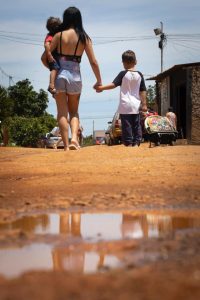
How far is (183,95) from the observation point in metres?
23.8

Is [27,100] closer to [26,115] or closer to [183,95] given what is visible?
[26,115]

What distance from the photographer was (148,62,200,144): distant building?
19391 millimetres

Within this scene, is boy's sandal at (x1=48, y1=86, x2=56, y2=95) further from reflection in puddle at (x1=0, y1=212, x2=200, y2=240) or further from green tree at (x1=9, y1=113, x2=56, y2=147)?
green tree at (x1=9, y1=113, x2=56, y2=147)

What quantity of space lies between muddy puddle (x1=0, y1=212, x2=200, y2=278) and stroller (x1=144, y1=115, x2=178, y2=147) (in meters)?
9.56

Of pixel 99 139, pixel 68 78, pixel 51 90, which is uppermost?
pixel 68 78

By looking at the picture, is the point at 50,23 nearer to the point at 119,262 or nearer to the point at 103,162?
the point at 103,162

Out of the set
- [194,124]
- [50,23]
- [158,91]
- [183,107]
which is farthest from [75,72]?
[158,91]

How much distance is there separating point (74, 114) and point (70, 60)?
82 centimetres

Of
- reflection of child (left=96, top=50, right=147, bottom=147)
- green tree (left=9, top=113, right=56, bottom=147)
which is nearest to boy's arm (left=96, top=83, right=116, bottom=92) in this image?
reflection of child (left=96, top=50, right=147, bottom=147)

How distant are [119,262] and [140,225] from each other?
807 millimetres

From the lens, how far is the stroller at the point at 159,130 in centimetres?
1244

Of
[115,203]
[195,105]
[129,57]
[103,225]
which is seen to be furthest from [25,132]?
[103,225]

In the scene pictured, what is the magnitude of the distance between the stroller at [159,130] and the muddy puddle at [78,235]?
9.56 meters

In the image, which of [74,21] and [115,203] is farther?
[74,21]
